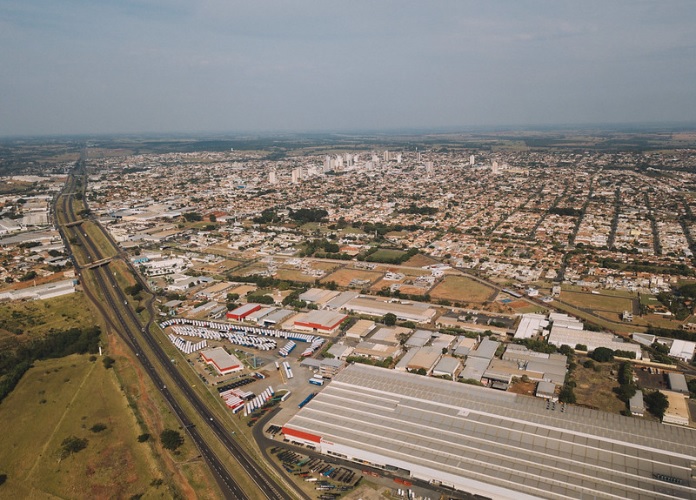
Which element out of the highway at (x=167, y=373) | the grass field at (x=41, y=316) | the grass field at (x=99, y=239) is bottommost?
the highway at (x=167, y=373)

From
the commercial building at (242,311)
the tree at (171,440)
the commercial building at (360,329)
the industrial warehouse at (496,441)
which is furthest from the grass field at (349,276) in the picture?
the tree at (171,440)

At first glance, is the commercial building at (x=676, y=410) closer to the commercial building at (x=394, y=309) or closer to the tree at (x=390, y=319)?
the commercial building at (x=394, y=309)

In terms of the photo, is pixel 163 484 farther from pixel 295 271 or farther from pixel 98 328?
pixel 295 271

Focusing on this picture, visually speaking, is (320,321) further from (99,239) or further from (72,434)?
(99,239)

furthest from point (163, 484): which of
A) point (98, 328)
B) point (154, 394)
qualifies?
point (98, 328)

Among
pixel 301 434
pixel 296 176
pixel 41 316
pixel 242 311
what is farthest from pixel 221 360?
pixel 296 176

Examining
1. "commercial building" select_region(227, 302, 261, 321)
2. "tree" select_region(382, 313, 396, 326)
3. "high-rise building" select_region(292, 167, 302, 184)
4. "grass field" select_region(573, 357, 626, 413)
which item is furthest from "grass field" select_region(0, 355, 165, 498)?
"high-rise building" select_region(292, 167, 302, 184)
